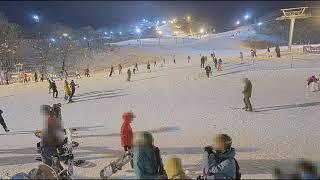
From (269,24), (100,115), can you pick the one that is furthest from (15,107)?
(269,24)

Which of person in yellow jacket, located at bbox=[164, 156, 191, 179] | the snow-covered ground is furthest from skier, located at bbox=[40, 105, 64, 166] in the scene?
person in yellow jacket, located at bbox=[164, 156, 191, 179]

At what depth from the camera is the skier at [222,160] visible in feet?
23.4

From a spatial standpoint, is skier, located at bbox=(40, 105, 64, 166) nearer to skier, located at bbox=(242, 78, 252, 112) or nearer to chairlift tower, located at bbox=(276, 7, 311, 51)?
skier, located at bbox=(242, 78, 252, 112)

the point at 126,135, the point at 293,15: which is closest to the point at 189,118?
the point at 126,135

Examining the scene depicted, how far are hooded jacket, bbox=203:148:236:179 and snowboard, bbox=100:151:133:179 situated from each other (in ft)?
9.07

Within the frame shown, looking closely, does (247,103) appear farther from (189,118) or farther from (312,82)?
(312,82)

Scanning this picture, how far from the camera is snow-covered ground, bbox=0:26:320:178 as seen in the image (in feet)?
38.3

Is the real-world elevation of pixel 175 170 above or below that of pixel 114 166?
above

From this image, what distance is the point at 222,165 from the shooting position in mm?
7234

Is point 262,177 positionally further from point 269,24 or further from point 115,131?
point 269,24

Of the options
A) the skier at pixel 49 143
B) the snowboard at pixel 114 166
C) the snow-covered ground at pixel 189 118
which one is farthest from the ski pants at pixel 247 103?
the skier at pixel 49 143

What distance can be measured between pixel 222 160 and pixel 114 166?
305 cm

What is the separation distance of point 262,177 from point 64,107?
16341 millimetres

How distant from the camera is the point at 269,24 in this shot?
4528 inches
